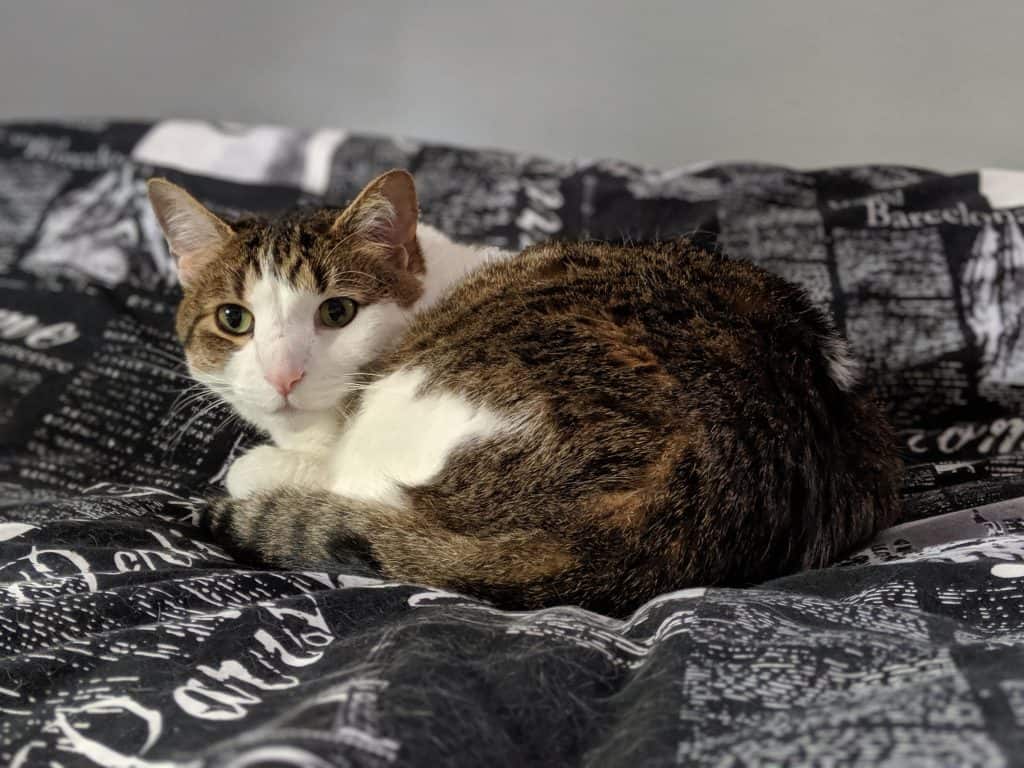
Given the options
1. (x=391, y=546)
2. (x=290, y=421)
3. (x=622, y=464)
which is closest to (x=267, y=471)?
(x=290, y=421)

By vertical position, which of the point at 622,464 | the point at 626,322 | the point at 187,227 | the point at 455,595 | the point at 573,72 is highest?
the point at 573,72

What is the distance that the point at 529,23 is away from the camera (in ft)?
7.20

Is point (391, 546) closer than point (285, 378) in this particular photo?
Yes

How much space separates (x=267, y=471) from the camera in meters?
1.24

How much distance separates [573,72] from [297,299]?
123 centimetres

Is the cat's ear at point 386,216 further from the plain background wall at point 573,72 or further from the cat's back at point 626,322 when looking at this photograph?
the plain background wall at point 573,72

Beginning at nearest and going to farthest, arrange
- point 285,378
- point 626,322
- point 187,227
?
point 626,322 → point 285,378 → point 187,227

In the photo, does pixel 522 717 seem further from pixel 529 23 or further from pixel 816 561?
pixel 529 23

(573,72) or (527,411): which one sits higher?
(573,72)

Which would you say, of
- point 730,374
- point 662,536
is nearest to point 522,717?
point 662,536

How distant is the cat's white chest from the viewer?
104cm

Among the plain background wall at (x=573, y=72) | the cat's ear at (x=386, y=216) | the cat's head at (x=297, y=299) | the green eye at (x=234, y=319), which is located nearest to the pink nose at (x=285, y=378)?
the cat's head at (x=297, y=299)

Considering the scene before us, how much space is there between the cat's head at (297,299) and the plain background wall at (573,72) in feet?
3.44

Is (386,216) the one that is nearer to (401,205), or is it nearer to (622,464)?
(401,205)
